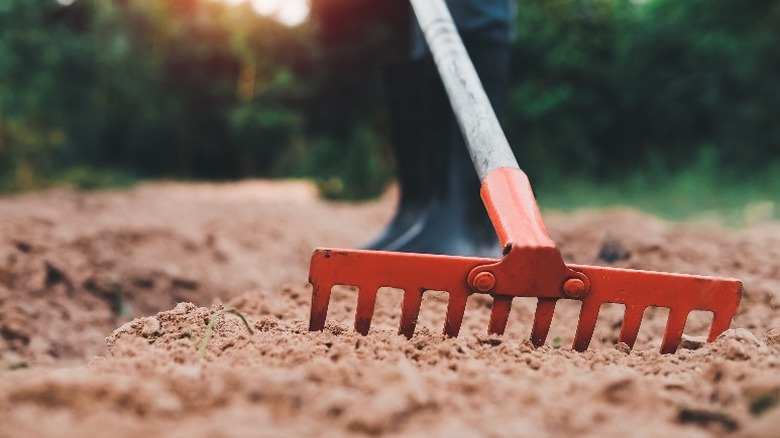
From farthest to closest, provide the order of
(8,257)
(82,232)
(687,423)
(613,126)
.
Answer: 1. (613,126)
2. (82,232)
3. (8,257)
4. (687,423)

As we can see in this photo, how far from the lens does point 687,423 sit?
818mm

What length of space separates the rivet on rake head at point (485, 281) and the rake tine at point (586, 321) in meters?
0.18

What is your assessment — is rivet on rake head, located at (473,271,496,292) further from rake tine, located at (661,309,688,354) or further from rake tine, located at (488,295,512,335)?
rake tine, located at (661,309,688,354)

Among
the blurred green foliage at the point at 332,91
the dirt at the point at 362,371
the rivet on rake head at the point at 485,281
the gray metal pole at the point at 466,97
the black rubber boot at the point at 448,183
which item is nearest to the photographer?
the dirt at the point at 362,371

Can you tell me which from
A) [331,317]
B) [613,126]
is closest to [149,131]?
[613,126]

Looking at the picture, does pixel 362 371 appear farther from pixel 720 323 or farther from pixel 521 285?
pixel 720 323

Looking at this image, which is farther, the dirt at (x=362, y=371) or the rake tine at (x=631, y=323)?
the rake tine at (x=631, y=323)

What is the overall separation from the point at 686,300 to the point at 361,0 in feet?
33.9

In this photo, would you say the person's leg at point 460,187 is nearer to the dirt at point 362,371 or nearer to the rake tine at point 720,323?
the dirt at point 362,371

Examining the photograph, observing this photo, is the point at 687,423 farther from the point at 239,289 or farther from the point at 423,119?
the point at 239,289

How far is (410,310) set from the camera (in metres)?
1.21

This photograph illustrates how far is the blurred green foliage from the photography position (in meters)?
7.03

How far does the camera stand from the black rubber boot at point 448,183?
83.1 inches

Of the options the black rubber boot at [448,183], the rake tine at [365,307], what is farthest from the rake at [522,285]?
the black rubber boot at [448,183]
